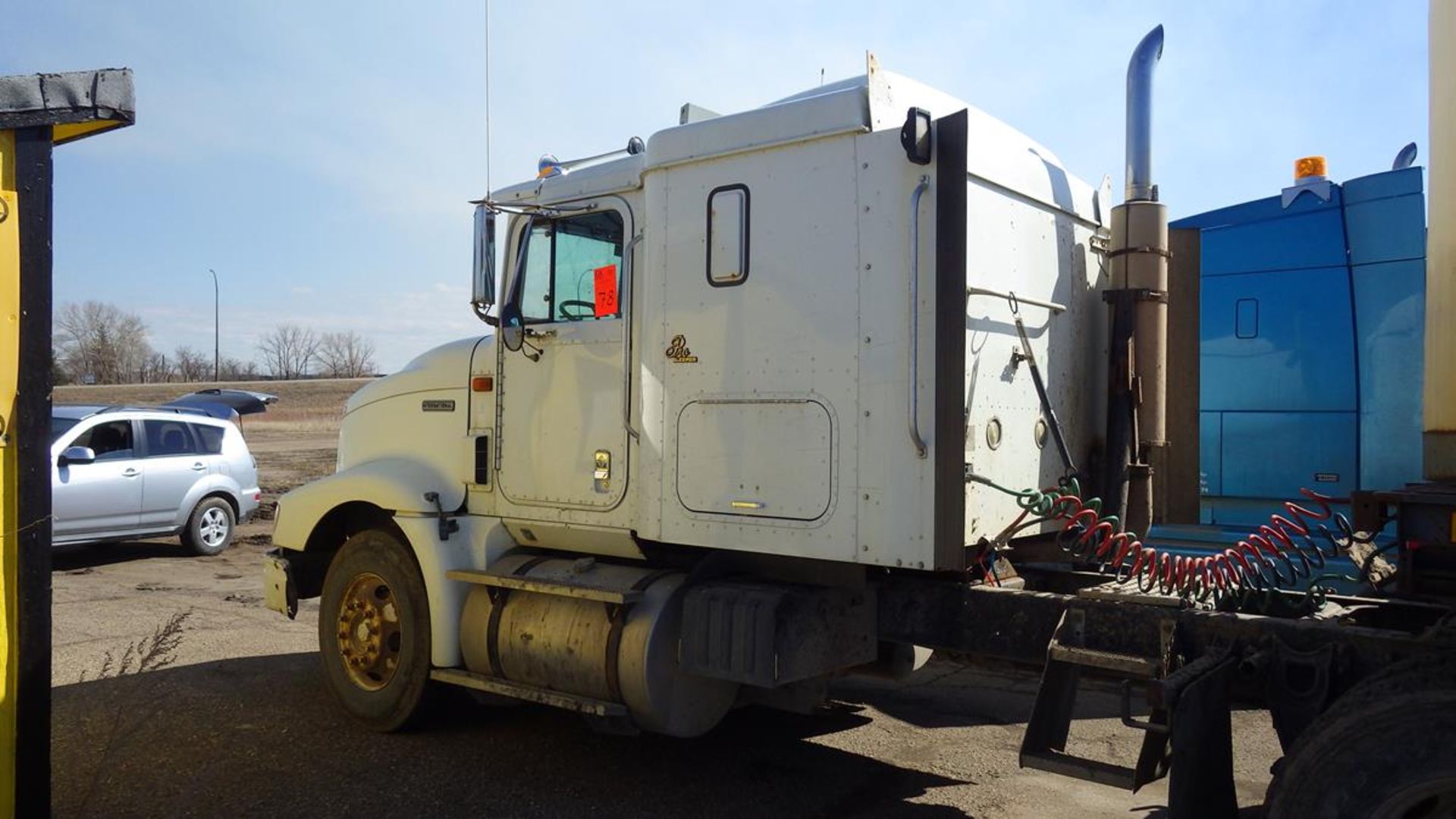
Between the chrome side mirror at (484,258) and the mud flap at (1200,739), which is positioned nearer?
the mud flap at (1200,739)

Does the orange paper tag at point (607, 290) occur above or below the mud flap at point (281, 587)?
above

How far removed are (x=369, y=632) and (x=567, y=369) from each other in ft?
6.57

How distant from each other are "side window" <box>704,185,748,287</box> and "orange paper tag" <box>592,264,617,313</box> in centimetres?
73

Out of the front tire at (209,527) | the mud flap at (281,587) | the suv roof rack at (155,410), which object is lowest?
the front tire at (209,527)

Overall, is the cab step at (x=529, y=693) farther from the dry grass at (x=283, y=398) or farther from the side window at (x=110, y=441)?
the dry grass at (x=283, y=398)

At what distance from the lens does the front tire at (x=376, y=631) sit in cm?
585

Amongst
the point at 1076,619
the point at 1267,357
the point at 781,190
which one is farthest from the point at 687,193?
the point at 1267,357

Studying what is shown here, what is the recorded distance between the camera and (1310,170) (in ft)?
21.8

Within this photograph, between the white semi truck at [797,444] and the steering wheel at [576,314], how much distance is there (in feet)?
0.07

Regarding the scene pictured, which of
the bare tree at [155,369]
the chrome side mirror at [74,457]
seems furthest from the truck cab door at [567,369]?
the bare tree at [155,369]

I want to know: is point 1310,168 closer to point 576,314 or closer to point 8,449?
point 576,314

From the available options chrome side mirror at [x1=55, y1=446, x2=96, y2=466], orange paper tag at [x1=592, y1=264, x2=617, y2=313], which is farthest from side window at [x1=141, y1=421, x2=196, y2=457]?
orange paper tag at [x1=592, y1=264, x2=617, y2=313]

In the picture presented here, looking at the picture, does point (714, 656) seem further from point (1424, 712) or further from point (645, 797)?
point (1424, 712)

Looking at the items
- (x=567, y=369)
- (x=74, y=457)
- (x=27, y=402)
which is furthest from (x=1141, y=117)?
(x=74, y=457)
